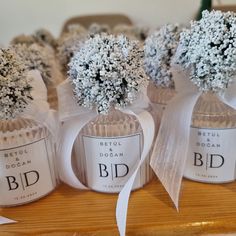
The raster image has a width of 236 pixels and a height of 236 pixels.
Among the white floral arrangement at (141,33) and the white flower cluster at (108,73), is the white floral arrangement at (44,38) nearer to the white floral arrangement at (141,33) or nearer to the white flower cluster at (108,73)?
the white floral arrangement at (141,33)

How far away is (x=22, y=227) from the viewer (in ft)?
1.42

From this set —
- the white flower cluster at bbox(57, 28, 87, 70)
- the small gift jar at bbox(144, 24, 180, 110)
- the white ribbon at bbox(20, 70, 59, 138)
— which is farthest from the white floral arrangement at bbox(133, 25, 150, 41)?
the white ribbon at bbox(20, 70, 59, 138)

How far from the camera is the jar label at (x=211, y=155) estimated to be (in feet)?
1.51

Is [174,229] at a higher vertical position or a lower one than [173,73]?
lower

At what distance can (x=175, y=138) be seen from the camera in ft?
1.59

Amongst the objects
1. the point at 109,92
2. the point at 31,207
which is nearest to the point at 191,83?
the point at 109,92

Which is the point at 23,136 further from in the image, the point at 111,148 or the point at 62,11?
the point at 62,11

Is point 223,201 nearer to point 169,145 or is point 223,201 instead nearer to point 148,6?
point 169,145

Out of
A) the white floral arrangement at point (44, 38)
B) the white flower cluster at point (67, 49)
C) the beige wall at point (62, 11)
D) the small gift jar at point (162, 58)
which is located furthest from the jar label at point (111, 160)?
the beige wall at point (62, 11)

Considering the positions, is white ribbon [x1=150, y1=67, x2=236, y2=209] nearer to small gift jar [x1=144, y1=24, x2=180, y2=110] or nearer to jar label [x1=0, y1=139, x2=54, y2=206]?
small gift jar [x1=144, y1=24, x2=180, y2=110]

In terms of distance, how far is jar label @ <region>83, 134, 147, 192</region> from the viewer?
449 mm

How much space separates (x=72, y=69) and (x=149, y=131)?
13cm

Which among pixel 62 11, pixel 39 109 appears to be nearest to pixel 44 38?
pixel 39 109

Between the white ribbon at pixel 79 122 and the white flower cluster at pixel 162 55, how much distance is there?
0.06 m
